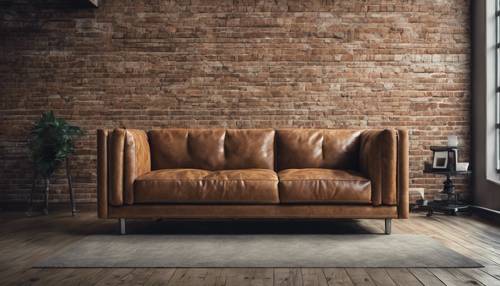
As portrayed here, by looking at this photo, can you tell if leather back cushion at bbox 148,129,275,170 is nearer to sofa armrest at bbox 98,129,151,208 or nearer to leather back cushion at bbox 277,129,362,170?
leather back cushion at bbox 277,129,362,170

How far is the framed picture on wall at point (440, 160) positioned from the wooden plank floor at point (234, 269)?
54 centimetres

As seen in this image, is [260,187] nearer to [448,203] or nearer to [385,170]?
[385,170]

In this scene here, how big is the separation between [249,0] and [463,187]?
10.8 ft

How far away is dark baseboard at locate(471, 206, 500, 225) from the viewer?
14.8 feet

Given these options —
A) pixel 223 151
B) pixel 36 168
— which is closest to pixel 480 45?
pixel 223 151

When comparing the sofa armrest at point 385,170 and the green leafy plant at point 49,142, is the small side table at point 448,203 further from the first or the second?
the green leafy plant at point 49,142

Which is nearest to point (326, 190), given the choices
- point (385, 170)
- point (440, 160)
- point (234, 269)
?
point (385, 170)

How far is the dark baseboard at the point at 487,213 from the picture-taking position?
14.8 feet

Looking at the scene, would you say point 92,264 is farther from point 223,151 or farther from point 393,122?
point 393,122

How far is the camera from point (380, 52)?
5.37 metres

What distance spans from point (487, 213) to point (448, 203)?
373 mm

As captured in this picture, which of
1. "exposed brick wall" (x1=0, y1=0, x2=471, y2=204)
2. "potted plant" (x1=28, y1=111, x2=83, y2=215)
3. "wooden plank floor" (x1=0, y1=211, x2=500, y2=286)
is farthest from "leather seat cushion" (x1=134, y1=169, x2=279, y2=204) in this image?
"exposed brick wall" (x1=0, y1=0, x2=471, y2=204)

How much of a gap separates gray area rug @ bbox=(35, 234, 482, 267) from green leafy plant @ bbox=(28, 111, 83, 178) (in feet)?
5.45

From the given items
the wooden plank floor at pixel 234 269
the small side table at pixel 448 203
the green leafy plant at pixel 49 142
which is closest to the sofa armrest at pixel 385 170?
the wooden plank floor at pixel 234 269
